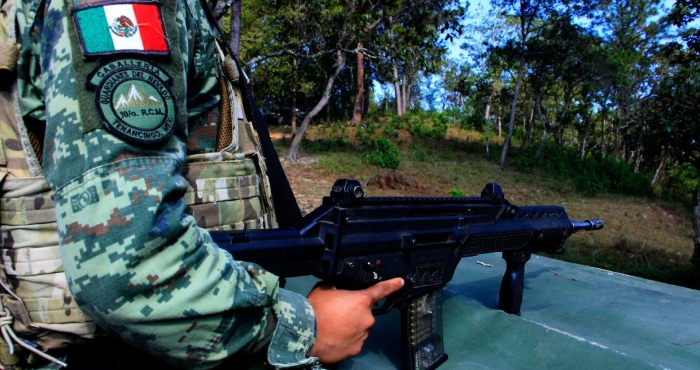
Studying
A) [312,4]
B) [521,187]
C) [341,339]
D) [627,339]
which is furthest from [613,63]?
[341,339]

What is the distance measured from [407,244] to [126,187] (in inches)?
39.8

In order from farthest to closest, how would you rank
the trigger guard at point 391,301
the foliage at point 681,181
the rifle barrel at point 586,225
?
1. the foliage at point 681,181
2. the rifle barrel at point 586,225
3. the trigger guard at point 391,301

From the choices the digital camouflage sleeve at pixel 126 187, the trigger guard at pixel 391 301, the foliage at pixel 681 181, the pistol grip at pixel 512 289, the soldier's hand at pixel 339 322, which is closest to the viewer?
the digital camouflage sleeve at pixel 126 187

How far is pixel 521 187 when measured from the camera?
13219 mm

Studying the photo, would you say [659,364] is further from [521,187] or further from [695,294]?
[521,187]

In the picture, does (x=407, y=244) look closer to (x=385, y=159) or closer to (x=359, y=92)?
(x=385, y=159)

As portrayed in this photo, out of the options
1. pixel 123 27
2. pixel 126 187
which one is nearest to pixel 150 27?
pixel 123 27

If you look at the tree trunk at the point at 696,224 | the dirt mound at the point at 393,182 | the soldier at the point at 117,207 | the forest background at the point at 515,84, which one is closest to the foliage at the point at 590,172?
the forest background at the point at 515,84

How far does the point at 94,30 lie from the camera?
82 cm

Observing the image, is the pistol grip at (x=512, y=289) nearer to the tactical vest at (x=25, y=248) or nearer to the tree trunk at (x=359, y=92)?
the tactical vest at (x=25, y=248)

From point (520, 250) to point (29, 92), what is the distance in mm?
1987

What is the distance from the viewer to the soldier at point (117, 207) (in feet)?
2.66

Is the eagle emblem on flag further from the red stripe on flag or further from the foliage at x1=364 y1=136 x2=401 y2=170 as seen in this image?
the foliage at x1=364 y1=136 x2=401 y2=170

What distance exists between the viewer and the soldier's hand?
46.9 inches
